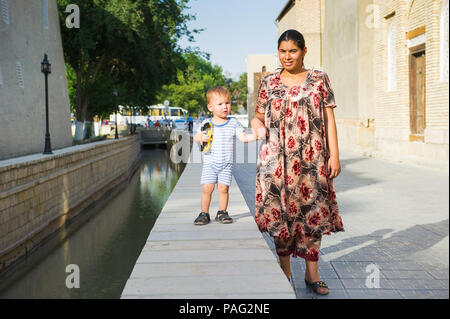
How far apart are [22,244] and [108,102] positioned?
22249 millimetres

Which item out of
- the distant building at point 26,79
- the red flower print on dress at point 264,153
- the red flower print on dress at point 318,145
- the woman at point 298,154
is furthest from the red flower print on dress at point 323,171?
the distant building at point 26,79

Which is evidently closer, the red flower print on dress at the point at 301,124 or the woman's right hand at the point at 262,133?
the red flower print on dress at the point at 301,124

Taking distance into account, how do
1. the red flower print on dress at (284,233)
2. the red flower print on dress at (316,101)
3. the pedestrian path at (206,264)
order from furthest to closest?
1. the red flower print on dress at (284,233)
2. the red flower print on dress at (316,101)
3. the pedestrian path at (206,264)

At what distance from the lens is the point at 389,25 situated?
753 inches

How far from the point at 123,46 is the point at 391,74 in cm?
1273

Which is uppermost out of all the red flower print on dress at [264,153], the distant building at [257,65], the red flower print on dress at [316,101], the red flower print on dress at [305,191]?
the distant building at [257,65]

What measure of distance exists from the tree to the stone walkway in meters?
14.2

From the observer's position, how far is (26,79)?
16.0 metres

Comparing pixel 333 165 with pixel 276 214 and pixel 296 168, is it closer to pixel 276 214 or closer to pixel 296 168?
pixel 296 168

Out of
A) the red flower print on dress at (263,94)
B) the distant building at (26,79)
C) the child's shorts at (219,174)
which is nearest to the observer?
the red flower print on dress at (263,94)

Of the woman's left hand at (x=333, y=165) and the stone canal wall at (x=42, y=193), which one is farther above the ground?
the woman's left hand at (x=333, y=165)

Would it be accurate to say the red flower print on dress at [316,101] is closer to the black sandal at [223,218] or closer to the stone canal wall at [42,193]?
the black sandal at [223,218]

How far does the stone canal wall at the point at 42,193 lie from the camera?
9.18 m

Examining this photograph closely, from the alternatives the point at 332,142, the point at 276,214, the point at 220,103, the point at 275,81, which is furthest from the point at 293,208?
the point at 220,103
